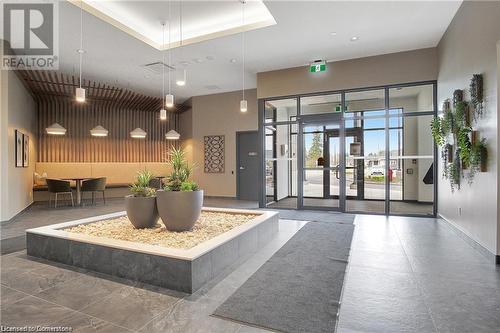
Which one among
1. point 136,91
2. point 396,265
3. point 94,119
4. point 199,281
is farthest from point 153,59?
point 396,265

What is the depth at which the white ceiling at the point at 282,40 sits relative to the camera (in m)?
4.82

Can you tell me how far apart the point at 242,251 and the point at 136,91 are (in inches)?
340

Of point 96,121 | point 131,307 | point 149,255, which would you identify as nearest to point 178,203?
point 149,255

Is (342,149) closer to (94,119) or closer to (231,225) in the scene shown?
(231,225)

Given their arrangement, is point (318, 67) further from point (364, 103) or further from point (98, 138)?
point (98, 138)

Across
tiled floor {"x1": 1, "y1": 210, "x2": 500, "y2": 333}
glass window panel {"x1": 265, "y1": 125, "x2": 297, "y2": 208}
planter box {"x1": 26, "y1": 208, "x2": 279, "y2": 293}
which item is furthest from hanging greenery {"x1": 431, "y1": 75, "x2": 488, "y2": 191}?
glass window panel {"x1": 265, "y1": 125, "x2": 297, "y2": 208}

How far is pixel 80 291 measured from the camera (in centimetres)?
275

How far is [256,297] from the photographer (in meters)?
Answer: 2.62

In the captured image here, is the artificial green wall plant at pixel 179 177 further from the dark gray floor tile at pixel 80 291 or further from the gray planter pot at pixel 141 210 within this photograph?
the dark gray floor tile at pixel 80 291

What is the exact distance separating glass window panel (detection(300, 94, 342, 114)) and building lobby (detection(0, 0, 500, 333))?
0.06 meters

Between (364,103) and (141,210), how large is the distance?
6.09 m

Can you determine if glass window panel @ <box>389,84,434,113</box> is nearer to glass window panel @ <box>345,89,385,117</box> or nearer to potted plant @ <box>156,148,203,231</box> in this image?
glass window panel @ <box>345,89,385,117</box>

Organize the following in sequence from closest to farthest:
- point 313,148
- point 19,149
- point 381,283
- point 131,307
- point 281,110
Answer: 1. point 131,307
2. point 381,283
3. point 19,149
4. point 313,148
5. point 281,110

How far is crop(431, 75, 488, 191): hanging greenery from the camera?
3.88m
